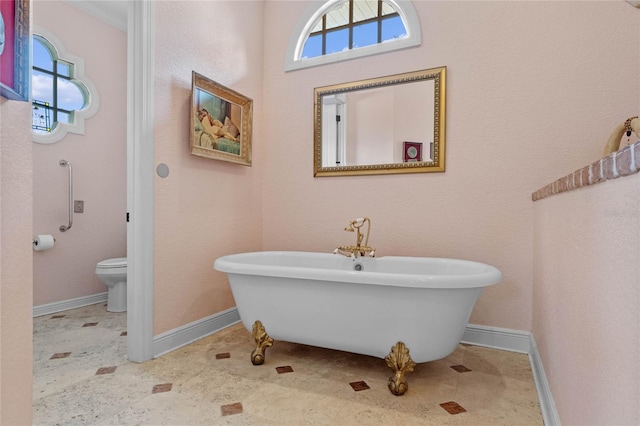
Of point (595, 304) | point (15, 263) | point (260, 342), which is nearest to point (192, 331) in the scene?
point (260, 342)

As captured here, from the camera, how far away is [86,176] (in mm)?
3227

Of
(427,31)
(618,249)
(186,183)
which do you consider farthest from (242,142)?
(618,249)

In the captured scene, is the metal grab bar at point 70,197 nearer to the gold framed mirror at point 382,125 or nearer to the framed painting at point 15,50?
the gold framed mirror at point 382,125

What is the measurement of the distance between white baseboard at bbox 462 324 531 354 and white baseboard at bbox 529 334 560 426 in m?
0.12

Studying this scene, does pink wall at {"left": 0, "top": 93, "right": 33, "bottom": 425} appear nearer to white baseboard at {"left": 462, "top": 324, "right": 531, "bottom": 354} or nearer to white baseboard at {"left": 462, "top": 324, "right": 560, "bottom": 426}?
white baseboard at {"left": 462, "top": 324, "right": 560, "bottom": 426}

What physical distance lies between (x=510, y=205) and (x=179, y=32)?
2.40 meters

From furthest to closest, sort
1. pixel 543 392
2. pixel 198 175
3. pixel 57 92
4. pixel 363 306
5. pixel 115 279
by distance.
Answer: pixel 57 92 → pixel 115 279 → pixel 198 175 → pixel 363 306 → pixel 543 392

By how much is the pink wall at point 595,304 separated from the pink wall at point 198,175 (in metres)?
2.03

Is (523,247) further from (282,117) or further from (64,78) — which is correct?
(64,78)

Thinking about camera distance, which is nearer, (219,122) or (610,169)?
(610,169)

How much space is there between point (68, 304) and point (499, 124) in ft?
12.6

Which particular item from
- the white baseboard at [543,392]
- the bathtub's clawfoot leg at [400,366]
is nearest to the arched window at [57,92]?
the bathtub's clawfoot leg at [400,366]

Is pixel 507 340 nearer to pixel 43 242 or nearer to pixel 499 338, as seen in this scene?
pixel 499 338

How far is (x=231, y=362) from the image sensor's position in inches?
77.8
